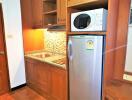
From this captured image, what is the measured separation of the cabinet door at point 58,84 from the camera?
2125 millimetres

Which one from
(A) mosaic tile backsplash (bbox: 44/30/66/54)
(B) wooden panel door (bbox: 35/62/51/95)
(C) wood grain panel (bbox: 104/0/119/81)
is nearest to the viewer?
(C) wood grain panel (bbox: 104/0/119/81)

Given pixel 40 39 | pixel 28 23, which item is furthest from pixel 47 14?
pixel 40 39

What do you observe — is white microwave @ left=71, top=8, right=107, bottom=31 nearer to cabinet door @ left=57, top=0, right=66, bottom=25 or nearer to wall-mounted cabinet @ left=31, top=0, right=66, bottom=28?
cabinet door @ left=57, top=0, right=66, bottom=25

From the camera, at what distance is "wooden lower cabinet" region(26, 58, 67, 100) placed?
7.16ft

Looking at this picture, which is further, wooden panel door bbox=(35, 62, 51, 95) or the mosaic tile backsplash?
the mosaic tile backsplash

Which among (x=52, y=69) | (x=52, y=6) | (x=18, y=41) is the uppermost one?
(x=52, y=6)

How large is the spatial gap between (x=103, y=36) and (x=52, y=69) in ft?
4.05

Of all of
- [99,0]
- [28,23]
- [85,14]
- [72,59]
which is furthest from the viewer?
[28,23]

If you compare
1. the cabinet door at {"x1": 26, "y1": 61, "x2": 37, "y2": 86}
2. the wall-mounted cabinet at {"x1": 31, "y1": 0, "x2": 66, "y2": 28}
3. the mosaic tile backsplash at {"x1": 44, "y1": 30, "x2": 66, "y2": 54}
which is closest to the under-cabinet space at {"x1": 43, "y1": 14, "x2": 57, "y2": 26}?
the wall-mounted cabinet at {"x1": 31, "y1": 0, "x2": 66, "y2": 28}

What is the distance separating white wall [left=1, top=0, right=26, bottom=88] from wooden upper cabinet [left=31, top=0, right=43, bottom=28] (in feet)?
1.11

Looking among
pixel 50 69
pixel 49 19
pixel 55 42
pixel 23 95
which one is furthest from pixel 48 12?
pixel 23 95

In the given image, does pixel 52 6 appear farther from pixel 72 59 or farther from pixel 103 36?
pixel 103 36

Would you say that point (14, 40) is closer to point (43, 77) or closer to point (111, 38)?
point (43, 77)

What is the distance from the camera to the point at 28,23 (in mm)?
Answer: 3010
